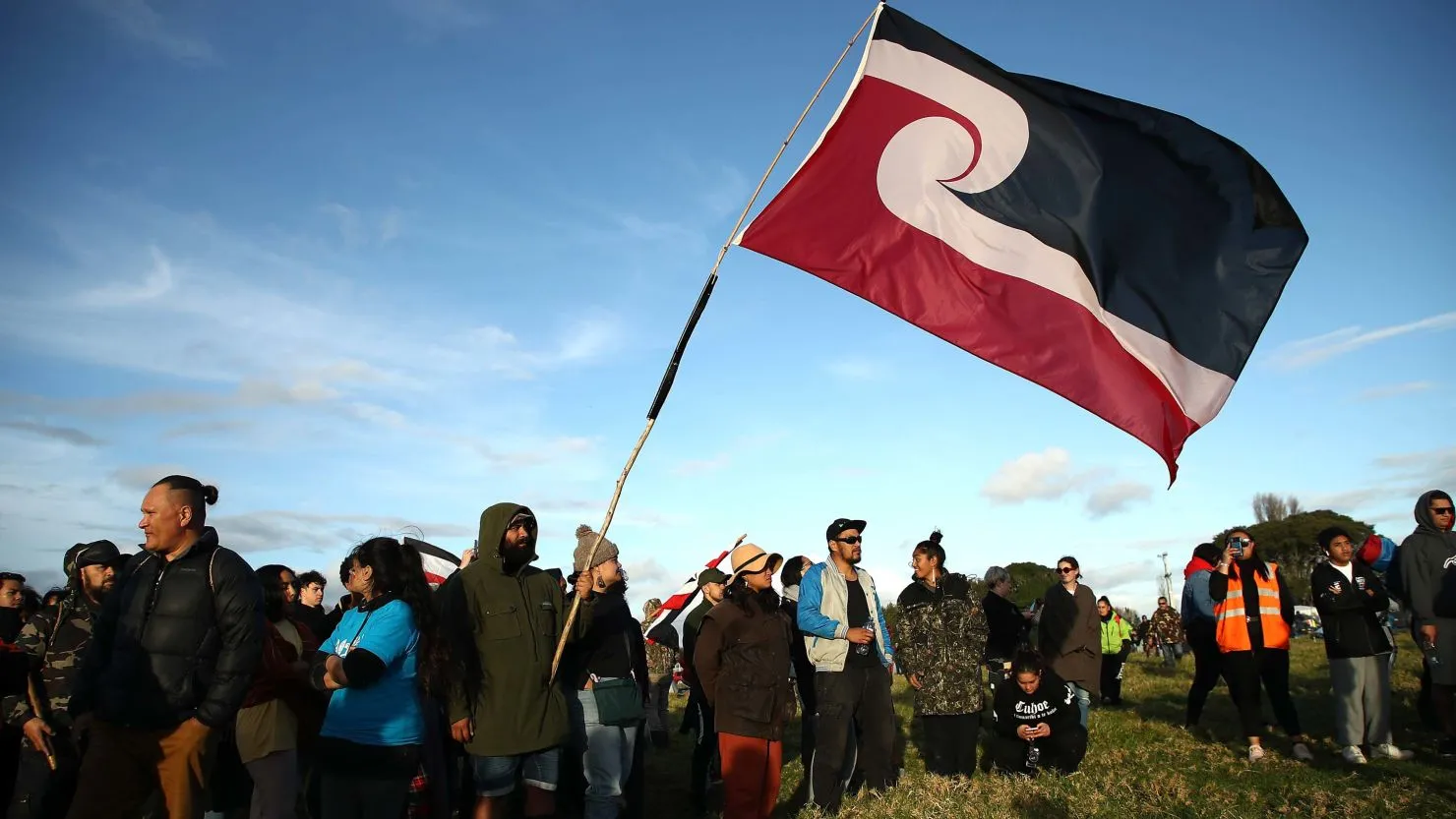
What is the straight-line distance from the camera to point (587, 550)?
8344 millimetres

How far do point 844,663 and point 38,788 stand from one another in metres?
5.78

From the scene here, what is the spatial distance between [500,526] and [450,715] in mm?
1057

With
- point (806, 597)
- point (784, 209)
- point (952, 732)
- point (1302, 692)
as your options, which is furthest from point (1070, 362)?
point (1302, 692)

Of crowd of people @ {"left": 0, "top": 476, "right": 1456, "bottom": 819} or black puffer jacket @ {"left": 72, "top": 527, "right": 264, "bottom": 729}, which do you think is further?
crowd of people @ {"left": 0, "top": 476, "right": 1456, "bottom": 819}

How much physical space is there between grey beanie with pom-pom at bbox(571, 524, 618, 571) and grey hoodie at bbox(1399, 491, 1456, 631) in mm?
6894

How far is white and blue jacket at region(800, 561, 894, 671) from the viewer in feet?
A: 27.1

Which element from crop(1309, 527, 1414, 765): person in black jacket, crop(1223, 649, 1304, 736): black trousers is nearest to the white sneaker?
crop(1309, 527, 1414, 765): person in black jacket

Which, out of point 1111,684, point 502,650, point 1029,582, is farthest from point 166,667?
point 1029,582

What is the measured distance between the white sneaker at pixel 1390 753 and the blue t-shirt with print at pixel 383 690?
8.04 metres

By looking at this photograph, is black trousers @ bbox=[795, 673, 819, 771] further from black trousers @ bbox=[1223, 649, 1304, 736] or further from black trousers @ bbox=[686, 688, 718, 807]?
black trousers @ bbox=[1223, 649, 1304, 736]

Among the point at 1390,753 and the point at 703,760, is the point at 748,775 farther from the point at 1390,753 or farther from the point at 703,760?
the point at 1390,753

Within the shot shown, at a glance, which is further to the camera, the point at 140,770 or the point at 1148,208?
the point at 1148,208

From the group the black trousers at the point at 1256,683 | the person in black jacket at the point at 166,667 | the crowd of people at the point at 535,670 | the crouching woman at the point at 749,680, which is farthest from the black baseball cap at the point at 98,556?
the black trousers at the point at 1256,683

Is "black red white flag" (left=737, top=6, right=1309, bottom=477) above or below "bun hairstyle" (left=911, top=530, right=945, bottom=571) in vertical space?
above
